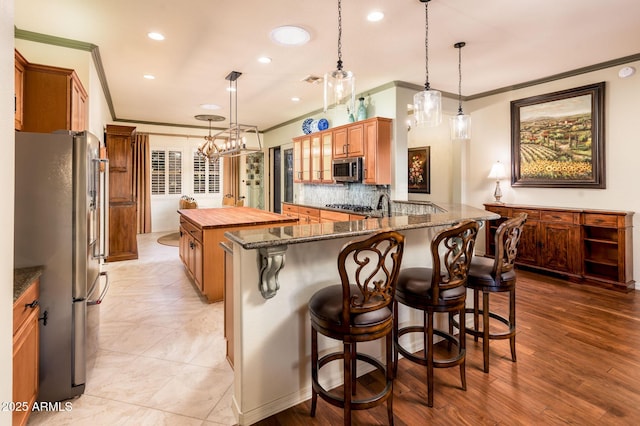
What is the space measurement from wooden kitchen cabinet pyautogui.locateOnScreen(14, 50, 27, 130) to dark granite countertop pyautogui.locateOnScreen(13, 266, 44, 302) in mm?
1262

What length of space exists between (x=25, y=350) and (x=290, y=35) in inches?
125

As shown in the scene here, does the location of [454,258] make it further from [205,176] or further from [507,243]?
[205,176]

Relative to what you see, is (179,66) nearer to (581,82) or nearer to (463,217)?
(463,217)

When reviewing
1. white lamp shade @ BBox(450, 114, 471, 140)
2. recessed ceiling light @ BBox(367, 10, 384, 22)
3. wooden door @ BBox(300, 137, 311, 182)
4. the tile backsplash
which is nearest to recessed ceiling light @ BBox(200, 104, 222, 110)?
wooden door @ BBox(300, 137, 311, 182)

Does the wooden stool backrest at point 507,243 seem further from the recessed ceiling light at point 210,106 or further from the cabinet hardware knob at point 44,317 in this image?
the recessed ceiling light at point 210,106

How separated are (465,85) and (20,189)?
5.27m

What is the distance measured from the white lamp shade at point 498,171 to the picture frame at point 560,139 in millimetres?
136

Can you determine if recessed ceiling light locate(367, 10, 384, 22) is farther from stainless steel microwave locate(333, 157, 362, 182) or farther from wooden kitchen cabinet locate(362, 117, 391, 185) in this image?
stainless steel microwave locate(333, 157, 362, 182)

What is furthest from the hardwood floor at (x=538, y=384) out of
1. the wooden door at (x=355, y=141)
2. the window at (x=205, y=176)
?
the window at (x=205, y=176)

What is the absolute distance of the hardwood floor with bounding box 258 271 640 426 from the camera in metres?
1.83

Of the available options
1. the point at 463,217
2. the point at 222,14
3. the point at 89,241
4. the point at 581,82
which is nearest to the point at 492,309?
the point at 463,217

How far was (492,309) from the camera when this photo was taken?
11.1 feet

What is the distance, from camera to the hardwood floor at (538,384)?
1833mm

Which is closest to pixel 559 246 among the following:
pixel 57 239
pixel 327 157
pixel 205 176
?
pixel 327 157
